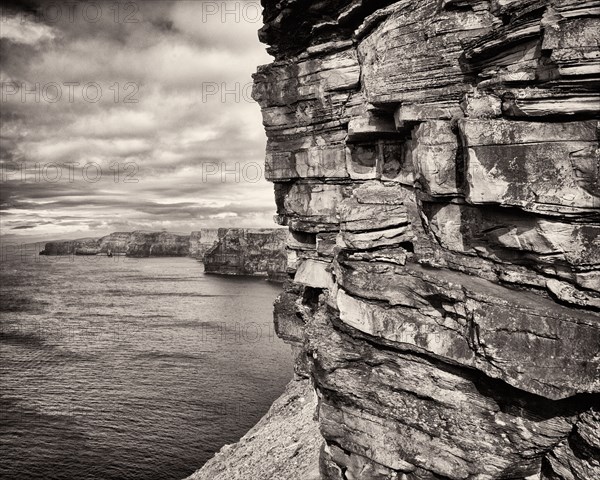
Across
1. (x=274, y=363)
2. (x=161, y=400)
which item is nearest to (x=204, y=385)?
(x=161, y=400)

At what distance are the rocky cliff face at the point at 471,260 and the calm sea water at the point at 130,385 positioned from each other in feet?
102

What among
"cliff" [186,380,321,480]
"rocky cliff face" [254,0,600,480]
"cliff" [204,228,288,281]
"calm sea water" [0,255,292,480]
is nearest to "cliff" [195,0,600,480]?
"rocky cliff face" [254,0,600,480]

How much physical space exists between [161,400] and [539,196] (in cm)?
5343

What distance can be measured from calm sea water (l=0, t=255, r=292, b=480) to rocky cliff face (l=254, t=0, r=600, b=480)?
3095 cm

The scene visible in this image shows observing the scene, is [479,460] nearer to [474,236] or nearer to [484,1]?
[474,236]

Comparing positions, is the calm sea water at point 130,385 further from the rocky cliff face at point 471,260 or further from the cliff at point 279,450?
the rocky cliff face at point 471,260

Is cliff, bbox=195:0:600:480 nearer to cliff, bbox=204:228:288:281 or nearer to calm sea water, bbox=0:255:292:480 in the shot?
calm sea water, bbox=0:255:292:480

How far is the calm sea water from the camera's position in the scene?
145 ft

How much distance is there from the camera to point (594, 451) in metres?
15.1

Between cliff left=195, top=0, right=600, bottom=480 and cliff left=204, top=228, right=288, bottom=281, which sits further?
cliff left=204, top=228, right=288, bottom=281

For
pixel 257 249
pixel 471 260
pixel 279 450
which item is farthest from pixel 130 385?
pixel 257 249

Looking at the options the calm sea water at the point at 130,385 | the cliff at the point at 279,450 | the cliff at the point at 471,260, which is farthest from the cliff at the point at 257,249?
the cliff at the point at 471,260

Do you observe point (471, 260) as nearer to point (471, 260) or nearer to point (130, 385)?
point (471, 260)

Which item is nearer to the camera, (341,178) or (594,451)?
(594,451)
